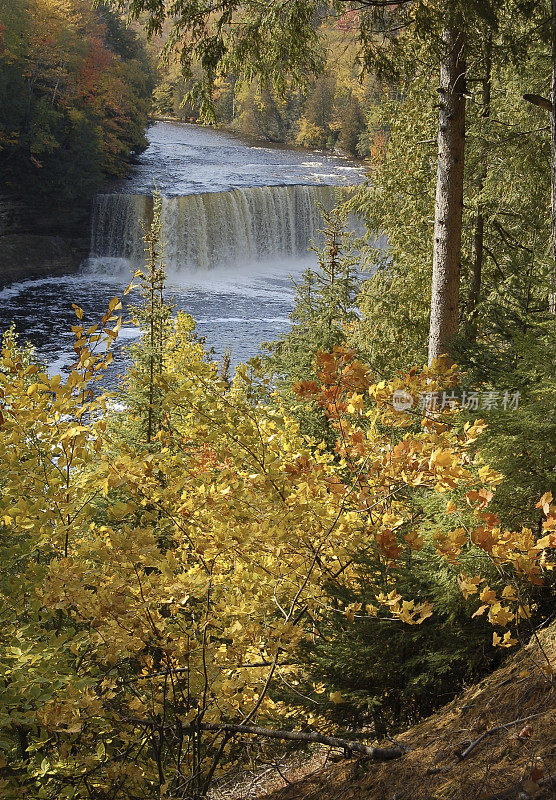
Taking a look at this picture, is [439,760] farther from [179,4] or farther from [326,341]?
[326,341]

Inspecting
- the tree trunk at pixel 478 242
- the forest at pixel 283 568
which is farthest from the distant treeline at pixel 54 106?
the forest at pixel 283 568

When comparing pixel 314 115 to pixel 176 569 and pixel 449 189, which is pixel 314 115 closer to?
pixel 449 189

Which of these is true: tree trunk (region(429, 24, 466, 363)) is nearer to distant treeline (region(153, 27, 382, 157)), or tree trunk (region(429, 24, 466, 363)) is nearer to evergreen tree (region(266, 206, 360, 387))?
evergreen tree (region(266, 206, 360, 387))

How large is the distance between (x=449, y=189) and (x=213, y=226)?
705 inches

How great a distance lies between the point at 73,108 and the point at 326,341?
1971 cm

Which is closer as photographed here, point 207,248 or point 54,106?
point 207,248

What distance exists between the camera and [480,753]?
2100mm

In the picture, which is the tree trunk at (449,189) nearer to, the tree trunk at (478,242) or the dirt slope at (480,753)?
the tree trunk at (478,242)

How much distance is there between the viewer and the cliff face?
22.7 meters

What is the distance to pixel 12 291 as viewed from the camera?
2055 centimetres

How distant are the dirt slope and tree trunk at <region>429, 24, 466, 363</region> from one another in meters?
3.43

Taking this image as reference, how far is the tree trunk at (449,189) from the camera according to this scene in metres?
5.42

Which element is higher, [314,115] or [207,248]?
[314,115]

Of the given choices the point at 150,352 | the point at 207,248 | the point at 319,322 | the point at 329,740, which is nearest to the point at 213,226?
the point at 207,248
